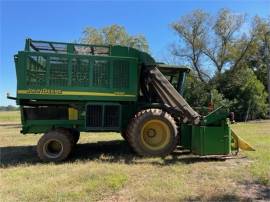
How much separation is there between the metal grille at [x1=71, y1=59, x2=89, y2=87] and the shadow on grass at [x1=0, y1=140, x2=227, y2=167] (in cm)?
206

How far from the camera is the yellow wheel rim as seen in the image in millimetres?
10391

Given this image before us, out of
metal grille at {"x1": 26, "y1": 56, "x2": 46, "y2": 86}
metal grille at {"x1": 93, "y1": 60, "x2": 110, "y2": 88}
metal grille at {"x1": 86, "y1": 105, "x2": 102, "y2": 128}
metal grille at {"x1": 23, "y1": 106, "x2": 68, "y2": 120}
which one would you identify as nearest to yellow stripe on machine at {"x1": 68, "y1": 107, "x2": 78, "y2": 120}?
metal grille at {"x1": 23, "y1": 106, "x2": 68, "y2": 120}

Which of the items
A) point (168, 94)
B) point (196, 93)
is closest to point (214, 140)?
point (168, 94)

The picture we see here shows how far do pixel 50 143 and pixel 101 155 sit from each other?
4.97 feet

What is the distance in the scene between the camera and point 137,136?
33.5 ft

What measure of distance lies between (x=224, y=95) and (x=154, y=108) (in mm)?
28158

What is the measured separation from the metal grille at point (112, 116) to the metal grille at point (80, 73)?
996mm

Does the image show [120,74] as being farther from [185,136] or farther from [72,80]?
[185,136]

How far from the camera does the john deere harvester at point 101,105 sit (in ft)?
32.0

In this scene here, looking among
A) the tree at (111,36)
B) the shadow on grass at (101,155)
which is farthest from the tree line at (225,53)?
the shadow on grass at (101,155)

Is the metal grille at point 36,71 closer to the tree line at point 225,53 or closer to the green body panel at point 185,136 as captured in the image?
the green body panel at point 185,136

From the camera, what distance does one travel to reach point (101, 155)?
1077 centimetres

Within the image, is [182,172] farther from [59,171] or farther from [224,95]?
[224,95]

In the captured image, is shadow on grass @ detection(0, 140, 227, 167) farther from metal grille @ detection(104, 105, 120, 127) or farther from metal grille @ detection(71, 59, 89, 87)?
metal grille @ detection(71, 59, 89, 87)
